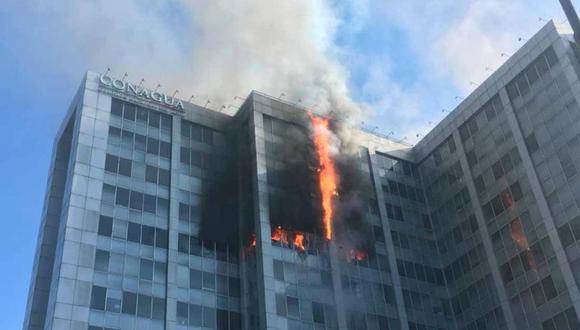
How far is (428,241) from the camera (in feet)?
260

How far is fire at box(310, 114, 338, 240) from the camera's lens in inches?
2810

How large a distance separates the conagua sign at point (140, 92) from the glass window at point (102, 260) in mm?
18915

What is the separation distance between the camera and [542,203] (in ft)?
218

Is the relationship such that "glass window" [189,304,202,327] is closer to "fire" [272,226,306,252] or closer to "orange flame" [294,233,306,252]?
"fire" [272,226,306,252]

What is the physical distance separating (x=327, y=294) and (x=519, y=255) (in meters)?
19.2

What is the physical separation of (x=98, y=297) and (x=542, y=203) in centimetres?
4136

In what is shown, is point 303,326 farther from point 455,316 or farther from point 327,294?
point 455,316

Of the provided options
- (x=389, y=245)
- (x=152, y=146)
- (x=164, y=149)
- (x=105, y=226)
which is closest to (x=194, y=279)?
(x=105, y=226)

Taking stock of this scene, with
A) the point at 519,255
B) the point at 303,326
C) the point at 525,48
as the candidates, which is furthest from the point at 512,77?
the point at 303,326

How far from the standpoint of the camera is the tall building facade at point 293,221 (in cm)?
6122

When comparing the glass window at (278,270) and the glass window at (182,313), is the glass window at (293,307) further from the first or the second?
the glass window at (182,313)

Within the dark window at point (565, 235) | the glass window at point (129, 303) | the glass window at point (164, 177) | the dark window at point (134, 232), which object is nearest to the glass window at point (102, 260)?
the glass window at point (129, 303)

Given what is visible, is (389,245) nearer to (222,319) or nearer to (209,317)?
(222,319)

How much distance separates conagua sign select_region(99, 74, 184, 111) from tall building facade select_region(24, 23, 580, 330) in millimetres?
189
